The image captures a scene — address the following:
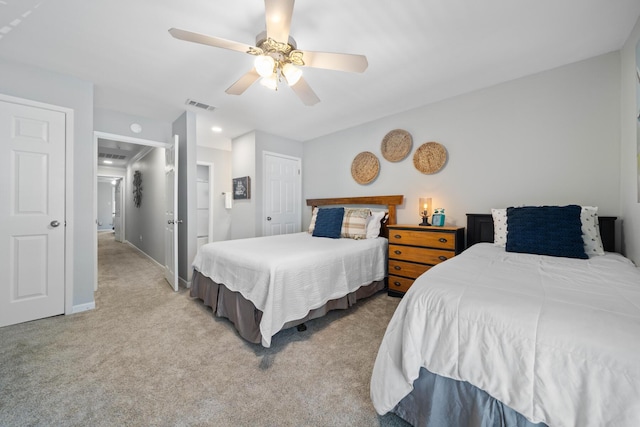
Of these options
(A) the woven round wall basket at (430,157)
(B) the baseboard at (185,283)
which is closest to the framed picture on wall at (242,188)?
(B) the baseboard at (185,283)

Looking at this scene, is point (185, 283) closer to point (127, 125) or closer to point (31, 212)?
point (31, 212)

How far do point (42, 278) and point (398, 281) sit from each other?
3680 millimetres

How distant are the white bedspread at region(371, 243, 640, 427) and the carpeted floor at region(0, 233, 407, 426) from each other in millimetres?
494

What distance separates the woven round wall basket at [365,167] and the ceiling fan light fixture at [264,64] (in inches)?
91.7

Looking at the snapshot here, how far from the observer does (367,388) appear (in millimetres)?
1491

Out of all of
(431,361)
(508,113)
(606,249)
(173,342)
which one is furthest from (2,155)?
(606,249)

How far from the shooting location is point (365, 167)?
12.5 feet

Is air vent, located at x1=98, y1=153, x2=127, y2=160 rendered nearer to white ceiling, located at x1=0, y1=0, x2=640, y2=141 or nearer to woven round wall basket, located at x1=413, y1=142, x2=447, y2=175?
white ceiling, located at x1=0, y1=0, x2=640, y2=141

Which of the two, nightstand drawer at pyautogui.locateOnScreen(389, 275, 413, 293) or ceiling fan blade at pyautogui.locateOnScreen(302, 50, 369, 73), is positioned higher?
ceiling fan blade at pyautogui.locateOnScreen(302, 50, 369, 73)

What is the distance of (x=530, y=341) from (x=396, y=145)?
2967 mm

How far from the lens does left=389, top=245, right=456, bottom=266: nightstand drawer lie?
2.64 metres

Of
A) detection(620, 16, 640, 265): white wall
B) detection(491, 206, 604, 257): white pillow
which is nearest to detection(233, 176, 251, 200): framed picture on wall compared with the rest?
detection(491, 206, 604, 257): white pillow

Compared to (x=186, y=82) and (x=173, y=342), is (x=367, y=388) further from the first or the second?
(x=186, y=82)

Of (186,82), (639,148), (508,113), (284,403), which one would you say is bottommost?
(284,403)
